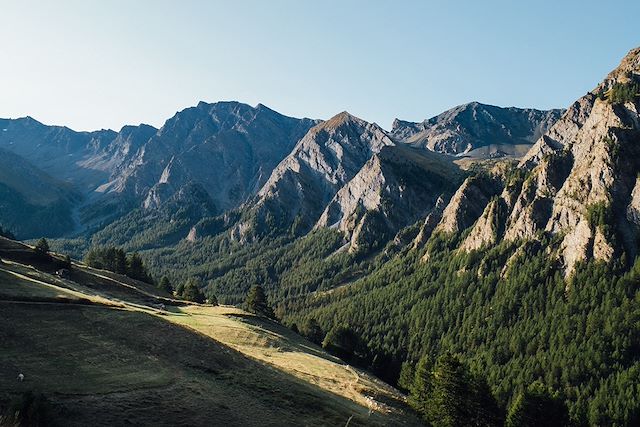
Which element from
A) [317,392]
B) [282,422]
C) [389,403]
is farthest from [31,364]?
[389,403]

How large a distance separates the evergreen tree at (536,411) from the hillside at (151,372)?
17.9 m

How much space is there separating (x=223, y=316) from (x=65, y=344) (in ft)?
173

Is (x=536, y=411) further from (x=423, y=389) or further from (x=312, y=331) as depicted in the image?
(x=312, y=331)

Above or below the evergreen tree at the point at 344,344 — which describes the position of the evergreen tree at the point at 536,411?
above

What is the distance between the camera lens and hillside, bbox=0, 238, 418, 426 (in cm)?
3731

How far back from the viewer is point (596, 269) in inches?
7485

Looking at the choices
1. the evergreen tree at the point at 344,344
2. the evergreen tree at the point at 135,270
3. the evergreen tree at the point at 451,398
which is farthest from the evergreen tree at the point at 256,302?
the evergreen tree at the point at 451,398

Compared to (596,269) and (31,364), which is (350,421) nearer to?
(31,364)

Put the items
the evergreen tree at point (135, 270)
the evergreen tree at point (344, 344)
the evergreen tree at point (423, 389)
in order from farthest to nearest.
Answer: the evergreen tree at point (135, 270) < the evergreen tree at point (344, 344) < the evergreen tree at point (423, 389)

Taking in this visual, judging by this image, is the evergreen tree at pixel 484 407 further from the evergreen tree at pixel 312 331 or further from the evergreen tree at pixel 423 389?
the evergreen tree at pixel 312 331

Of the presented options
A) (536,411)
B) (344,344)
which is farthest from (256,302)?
(536,411)

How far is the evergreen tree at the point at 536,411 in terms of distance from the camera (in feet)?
232

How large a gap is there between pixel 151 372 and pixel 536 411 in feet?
191

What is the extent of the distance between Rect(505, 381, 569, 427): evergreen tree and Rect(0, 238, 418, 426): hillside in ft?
58.7
